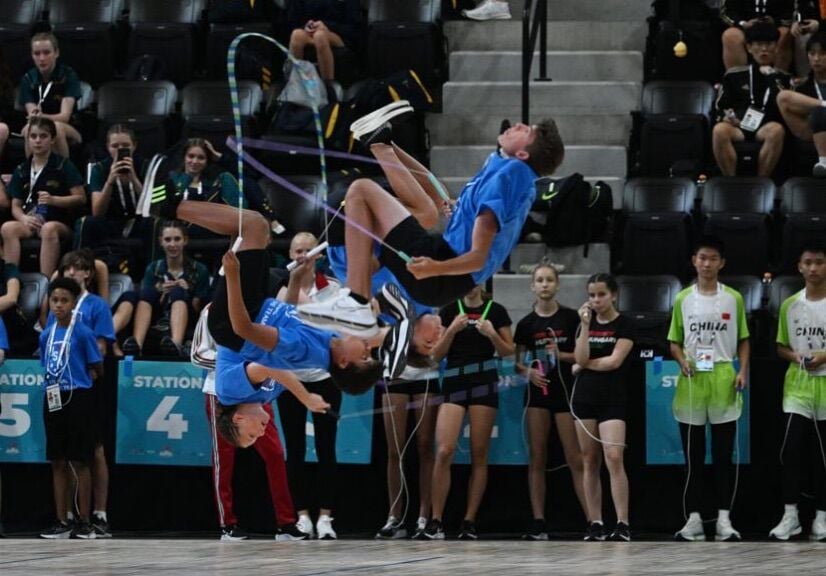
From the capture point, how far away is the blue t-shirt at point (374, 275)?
8859 mm

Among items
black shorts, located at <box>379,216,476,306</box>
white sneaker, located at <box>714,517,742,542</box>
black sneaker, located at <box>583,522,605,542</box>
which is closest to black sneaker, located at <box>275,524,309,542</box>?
black sneaker, located at <box>583,522,605,542</box>

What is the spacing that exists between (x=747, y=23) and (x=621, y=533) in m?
5.03

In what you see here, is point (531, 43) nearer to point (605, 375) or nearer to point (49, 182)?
point (605, 375)

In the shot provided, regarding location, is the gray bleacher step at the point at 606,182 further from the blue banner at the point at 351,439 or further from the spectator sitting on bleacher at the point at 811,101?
the blue banner at the point at 351,439

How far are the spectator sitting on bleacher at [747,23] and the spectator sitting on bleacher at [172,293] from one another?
4.91m

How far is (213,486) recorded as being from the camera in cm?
1331

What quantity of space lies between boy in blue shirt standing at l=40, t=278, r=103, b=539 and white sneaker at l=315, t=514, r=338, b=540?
1741mm

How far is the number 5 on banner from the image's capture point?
1317 centimetres

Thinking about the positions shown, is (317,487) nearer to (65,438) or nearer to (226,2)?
(65,438)

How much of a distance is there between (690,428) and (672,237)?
1.95m

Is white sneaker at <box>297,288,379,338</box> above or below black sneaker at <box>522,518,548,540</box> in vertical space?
above

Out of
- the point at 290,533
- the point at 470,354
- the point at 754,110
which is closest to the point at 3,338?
the point at 290,533

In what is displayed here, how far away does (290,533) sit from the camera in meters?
12.4

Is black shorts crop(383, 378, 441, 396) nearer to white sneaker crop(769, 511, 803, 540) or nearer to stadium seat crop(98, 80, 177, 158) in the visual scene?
white sneaker crop(769, 511, 803, 540)
